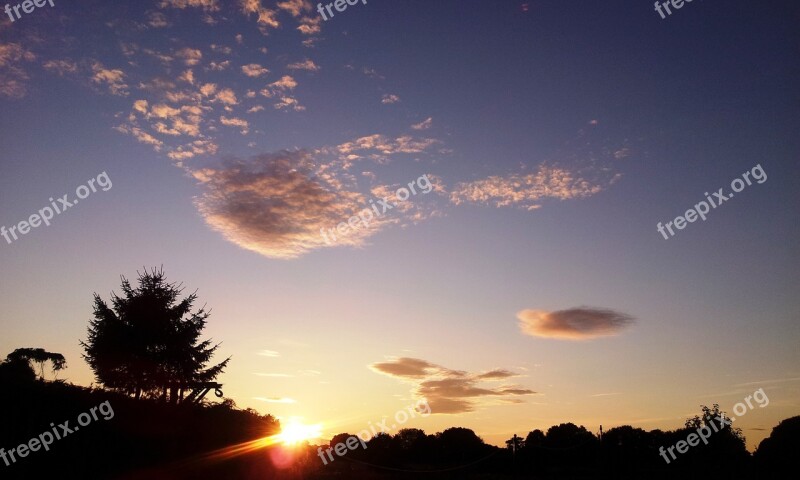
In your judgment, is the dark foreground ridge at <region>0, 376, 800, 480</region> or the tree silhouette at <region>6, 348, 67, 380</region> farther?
the tree silhouette at <region>6, 348, 67, 380</region>

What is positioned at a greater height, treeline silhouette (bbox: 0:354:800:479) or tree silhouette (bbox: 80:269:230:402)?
tree silhouette (bbox: 80:269:230:402)

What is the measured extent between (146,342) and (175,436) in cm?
1462

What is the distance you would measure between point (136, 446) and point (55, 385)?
10.9 ft

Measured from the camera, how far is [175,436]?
1688 cm

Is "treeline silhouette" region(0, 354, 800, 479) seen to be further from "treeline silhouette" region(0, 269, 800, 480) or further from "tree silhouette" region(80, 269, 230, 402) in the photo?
"tree silhouette" region(80, 269, 230, 402)

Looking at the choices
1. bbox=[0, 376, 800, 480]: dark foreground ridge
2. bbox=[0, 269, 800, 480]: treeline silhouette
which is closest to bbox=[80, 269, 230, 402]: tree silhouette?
bbox=[0, 269, 800, 480]: treeline silhouette

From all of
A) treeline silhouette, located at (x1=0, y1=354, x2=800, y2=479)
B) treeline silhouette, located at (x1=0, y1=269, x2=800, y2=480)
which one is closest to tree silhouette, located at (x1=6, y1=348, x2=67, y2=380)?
treeline silhouette, located at (x1=0, y1=269, x2=800, y2=480)

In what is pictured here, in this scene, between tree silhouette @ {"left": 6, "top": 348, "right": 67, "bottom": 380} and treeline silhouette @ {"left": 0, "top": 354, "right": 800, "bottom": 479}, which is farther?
tree silhouette @ {"left": 6, "top": 348, "right": 67, "bottom": 380}

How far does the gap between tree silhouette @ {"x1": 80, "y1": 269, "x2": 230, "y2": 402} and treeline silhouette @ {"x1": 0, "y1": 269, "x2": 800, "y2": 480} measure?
0.20 ft

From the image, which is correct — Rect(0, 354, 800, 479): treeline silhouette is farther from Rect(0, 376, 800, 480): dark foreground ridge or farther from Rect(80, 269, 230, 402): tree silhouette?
Rect(80, 269, 230, 402): tree silhouette

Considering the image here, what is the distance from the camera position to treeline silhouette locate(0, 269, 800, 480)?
14.3 metres

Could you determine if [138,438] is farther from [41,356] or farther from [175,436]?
[41,356]

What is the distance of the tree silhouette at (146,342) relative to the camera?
28266 mm

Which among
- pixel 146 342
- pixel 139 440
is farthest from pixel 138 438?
pixel 146 342
